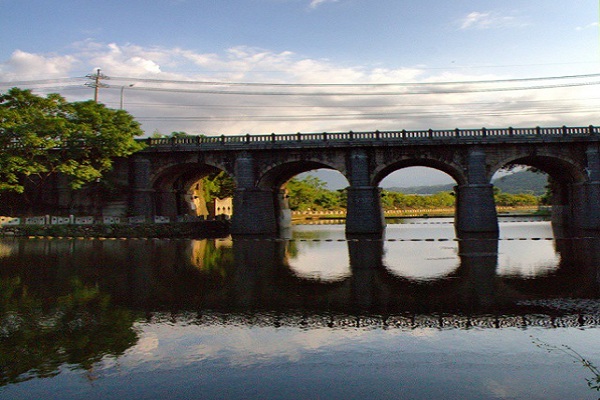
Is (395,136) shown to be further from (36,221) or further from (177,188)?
(36,221)

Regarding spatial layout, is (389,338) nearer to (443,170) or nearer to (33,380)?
(33,380)

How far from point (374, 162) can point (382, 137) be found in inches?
101

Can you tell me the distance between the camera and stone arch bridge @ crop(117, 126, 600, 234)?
4394cm

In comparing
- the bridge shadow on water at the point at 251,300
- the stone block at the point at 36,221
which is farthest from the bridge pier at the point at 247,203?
the bridge shadow on water at the point at 251,300

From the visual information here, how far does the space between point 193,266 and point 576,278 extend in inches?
619

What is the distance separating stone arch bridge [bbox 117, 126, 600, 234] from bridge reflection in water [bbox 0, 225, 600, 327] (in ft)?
65.1

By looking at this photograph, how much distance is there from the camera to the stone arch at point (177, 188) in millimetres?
50656

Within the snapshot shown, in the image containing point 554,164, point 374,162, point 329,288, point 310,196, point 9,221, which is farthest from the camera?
point 310,196

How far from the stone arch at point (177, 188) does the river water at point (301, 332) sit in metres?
30.7

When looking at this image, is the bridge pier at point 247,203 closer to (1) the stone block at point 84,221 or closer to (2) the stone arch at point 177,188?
(2) the stone arch at point 177,188

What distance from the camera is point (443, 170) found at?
52188 millimetres

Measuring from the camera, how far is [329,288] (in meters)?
15.6

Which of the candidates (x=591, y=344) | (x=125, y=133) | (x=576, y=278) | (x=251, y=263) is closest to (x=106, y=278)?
(x=251, y=263)

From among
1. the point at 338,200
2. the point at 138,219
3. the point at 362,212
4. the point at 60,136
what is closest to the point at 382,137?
the point at 362,212
